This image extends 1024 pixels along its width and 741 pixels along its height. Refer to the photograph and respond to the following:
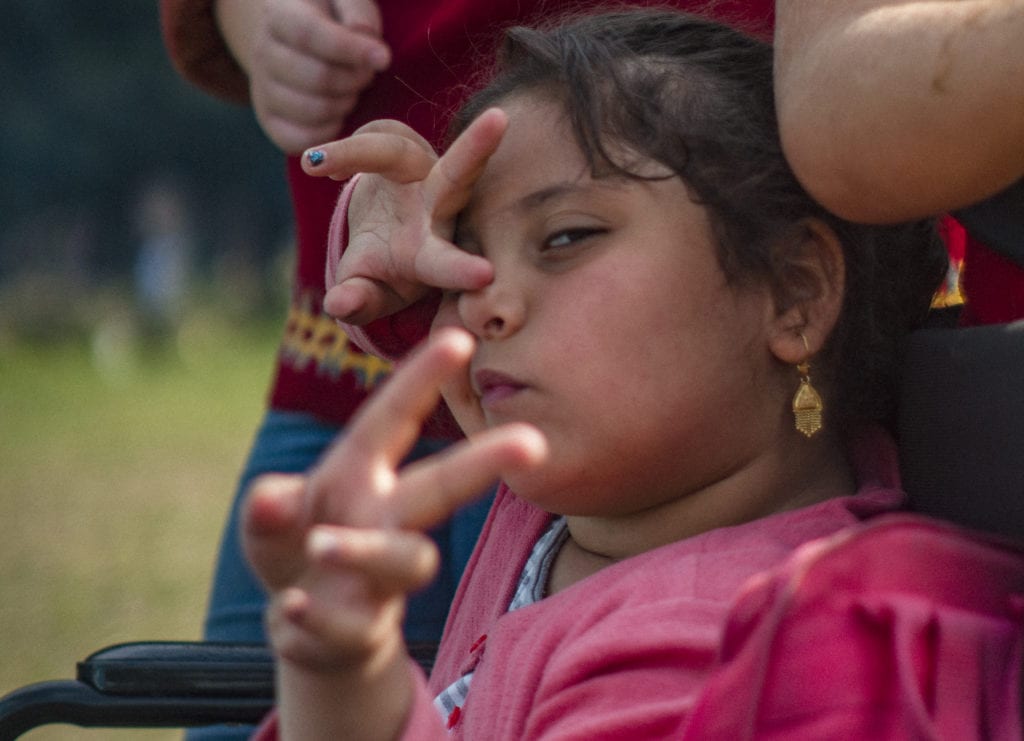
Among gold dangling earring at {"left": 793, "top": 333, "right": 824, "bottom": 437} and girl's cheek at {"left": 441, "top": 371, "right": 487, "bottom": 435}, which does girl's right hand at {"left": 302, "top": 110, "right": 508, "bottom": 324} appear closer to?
girl's cheek at {"left": 441, "top": 371, "right": 487, "bottom": 435}

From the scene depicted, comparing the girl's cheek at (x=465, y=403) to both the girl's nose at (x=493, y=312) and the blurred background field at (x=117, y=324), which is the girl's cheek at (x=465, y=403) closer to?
the girl's nose at (x=493, y=312)

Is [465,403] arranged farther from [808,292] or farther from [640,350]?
[808,292]

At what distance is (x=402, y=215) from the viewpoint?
1.40 metres

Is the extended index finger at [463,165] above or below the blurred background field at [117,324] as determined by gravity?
above

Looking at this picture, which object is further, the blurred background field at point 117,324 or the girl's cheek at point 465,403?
the blurred background field at point 117,324

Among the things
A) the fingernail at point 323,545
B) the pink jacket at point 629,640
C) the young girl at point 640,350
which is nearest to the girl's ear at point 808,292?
the young girl at point 640,350

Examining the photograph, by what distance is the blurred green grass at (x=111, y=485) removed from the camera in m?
3.95

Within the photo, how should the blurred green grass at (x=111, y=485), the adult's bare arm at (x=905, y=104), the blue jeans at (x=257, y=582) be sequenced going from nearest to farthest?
the adult's bare arm at (x=905, y=104) < the blue jeans at (x=257, y=582) < the blurred green grass at (x=111, y=485)

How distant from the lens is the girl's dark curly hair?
1323mm

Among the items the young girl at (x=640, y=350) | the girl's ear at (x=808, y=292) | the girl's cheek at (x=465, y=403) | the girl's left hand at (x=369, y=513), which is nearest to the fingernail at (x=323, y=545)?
the girl's left hand at (x=369, y=513)

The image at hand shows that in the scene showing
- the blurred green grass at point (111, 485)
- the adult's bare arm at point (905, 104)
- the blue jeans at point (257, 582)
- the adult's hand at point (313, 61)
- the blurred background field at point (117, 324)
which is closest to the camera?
the adult's bare arm at point (905, 104)

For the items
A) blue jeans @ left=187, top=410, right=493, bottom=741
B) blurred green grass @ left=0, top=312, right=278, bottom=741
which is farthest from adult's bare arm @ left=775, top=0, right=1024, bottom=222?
blurred green grass @ left=0, top=312, right=278, bottom=741

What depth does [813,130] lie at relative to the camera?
105 centimetres

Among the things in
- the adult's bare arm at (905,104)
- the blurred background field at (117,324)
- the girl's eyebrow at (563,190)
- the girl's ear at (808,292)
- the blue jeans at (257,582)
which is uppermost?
the adult's bare arm at (905,104)
